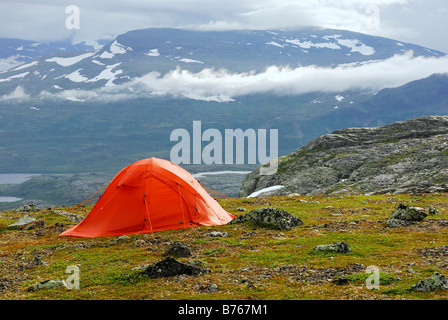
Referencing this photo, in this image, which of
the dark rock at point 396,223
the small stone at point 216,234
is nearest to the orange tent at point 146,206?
the small stone at point 216,234

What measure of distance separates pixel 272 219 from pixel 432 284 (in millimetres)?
12947

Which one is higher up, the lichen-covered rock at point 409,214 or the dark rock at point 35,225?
the lichen-covered rock at point 409,214

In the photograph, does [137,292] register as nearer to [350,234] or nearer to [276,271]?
[276,271]

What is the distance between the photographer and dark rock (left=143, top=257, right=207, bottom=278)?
16.1m

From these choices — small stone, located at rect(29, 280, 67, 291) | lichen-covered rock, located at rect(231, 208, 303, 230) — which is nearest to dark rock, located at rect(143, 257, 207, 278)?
small stone, located at rect(29, 280, 67, 291)

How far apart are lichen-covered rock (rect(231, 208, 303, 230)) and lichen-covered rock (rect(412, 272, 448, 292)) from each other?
11.9 metres

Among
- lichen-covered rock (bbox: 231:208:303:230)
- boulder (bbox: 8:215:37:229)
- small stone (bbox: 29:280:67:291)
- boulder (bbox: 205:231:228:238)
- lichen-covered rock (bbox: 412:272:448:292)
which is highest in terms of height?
lichen-covered rock (bbox: 412:272:448:292)

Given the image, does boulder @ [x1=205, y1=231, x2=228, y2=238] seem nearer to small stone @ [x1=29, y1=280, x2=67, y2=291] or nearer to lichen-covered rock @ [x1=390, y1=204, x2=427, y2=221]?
small stone @ [x1=29, y1=280, x2=67, y2=291]

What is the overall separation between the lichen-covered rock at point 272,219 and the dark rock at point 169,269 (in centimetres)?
985

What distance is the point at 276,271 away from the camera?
16.6m

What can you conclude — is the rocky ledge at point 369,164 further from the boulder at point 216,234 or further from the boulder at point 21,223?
the boulder at point 21,223

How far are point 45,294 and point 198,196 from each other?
559 inches

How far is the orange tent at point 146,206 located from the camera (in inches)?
1023

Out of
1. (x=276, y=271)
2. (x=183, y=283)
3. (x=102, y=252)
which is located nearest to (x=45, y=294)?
(x=183, y=283)
